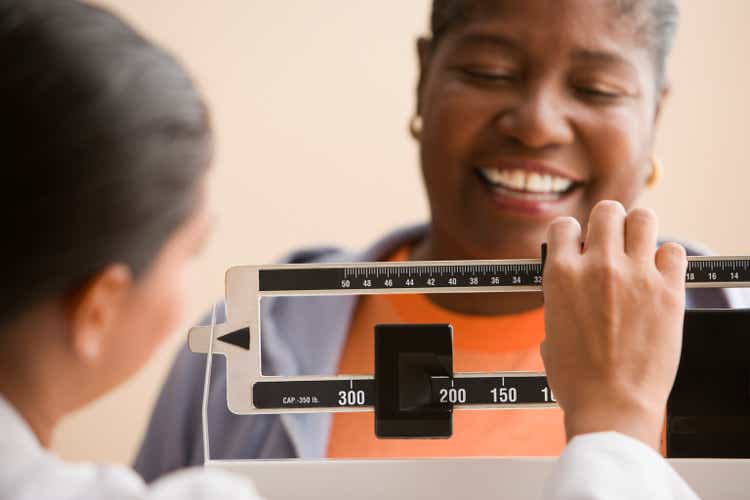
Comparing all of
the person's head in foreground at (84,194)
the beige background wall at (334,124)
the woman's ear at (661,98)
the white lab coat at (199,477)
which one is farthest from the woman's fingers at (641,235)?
the beige background wall at (334,124)

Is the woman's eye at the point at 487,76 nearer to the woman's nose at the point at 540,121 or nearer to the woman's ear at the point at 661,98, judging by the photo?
the woman's nose at the point at 540,121

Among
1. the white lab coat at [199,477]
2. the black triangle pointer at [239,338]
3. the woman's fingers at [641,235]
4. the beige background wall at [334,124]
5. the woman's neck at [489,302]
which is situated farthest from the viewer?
the beige background wall at [334,124]

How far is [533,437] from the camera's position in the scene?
87 cm

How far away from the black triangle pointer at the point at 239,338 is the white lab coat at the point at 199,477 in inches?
8.0

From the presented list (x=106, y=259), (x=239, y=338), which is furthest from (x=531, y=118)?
(x=106, y=259)

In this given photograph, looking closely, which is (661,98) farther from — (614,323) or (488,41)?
(614,323)

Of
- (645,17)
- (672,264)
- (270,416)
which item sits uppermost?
(645,17)

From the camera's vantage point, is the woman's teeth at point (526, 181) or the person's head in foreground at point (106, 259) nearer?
the person's head in foreground at point (106, 259)

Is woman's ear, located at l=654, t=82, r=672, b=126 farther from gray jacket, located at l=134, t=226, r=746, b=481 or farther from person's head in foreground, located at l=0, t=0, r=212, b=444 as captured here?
person's head in foreground, located at l=0, t=0, r=212, b=444

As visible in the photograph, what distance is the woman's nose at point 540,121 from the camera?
0.88 meters

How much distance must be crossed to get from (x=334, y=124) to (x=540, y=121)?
0.87 meters

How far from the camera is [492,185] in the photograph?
94cm

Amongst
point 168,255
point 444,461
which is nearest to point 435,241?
point 444,461

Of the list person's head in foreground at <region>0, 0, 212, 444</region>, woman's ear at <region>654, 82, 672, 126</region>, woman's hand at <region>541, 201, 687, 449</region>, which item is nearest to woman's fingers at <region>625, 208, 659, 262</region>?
woman's hand at <region>541, 201, 687, 449</region>
